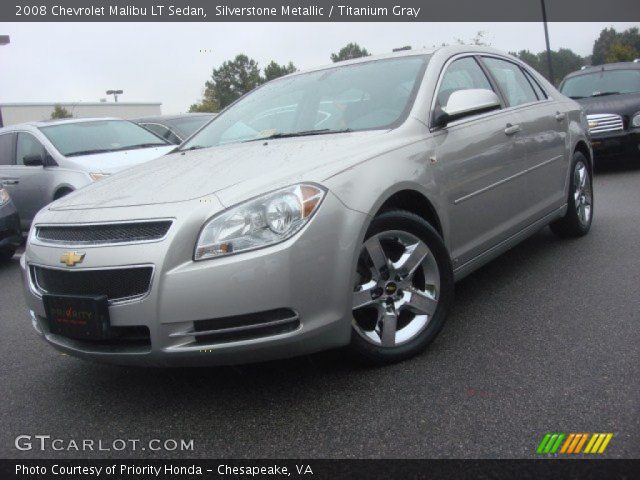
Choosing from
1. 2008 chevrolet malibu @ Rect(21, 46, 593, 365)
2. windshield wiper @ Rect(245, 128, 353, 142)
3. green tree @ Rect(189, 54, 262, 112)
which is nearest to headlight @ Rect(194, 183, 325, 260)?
2008 chevrolet malibu @ Rect(21, 46, 593, 365)

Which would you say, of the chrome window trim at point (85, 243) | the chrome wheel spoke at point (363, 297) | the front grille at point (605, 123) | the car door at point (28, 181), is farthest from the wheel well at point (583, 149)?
the car door at point (28, 181)

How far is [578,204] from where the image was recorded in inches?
206

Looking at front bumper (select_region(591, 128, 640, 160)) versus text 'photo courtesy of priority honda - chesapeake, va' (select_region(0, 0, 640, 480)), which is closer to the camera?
text 'photo courtesy of priority honda - chesapeake, va' (select_region(0, 0, 640, 480))

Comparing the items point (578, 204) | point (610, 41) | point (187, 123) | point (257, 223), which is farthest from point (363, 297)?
point (610, 41)

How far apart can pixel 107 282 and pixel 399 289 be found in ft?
4.39

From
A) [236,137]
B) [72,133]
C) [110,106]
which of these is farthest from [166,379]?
[110,106]

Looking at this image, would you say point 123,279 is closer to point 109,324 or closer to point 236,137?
point 109,324

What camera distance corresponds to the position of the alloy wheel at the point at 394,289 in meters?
2.92

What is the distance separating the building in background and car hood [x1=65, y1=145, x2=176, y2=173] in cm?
5022

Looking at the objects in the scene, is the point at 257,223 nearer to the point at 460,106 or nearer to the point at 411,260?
the point at 411,260

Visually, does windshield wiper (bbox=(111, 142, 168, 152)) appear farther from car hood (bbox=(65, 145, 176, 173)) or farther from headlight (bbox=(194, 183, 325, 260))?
headlight (bbox=(194, 183, 325, 260))

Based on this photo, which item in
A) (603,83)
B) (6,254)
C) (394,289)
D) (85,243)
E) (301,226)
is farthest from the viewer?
(603,83)

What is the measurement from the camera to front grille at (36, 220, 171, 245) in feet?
8.35

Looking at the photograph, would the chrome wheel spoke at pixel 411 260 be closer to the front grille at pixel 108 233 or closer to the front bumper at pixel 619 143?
the front grille at pixel 108 233
